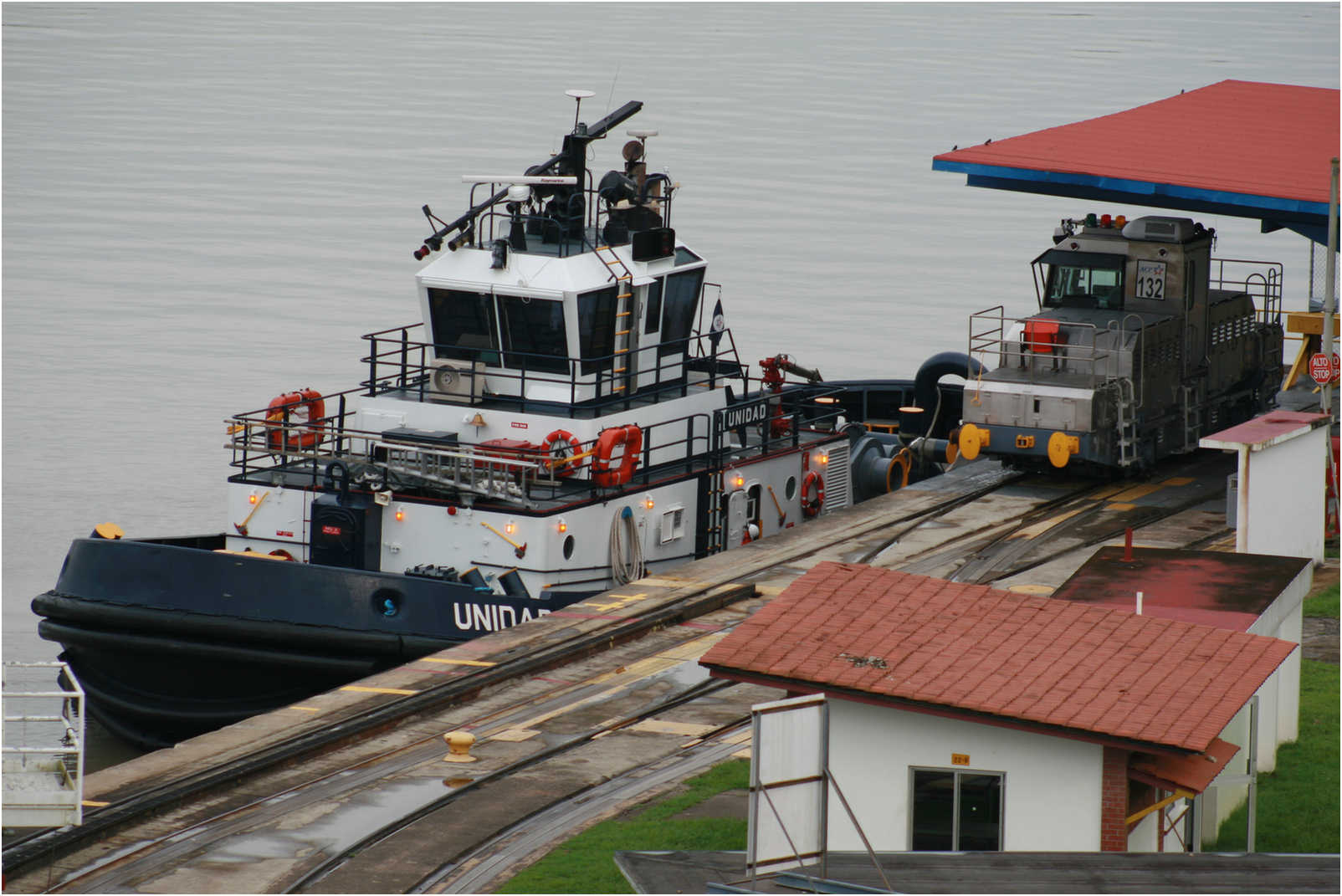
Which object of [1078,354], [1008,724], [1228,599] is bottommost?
[1008,724]

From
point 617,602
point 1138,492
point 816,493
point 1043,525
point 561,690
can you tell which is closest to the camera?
point 561,690

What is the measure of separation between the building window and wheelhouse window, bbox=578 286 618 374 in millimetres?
8752

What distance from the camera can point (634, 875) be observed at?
11055 mm

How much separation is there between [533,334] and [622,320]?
41.2 inches

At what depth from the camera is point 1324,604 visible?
20453mm

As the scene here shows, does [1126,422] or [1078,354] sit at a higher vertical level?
[1078,354]

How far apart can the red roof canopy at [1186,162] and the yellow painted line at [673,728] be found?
477 inches

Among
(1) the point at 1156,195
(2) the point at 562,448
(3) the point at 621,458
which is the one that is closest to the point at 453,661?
(2) the point at 562,448

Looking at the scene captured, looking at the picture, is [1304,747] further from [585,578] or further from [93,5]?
[93,5]

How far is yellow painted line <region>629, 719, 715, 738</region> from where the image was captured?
16672mm

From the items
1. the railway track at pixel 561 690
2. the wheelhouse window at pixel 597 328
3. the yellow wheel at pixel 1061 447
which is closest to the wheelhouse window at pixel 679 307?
the wheelhouse window at pixel 597 328

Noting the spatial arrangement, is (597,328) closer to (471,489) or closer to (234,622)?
(471,489)

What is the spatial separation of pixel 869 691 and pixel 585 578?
8632 millimetres

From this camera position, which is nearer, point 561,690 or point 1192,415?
point 561,690
